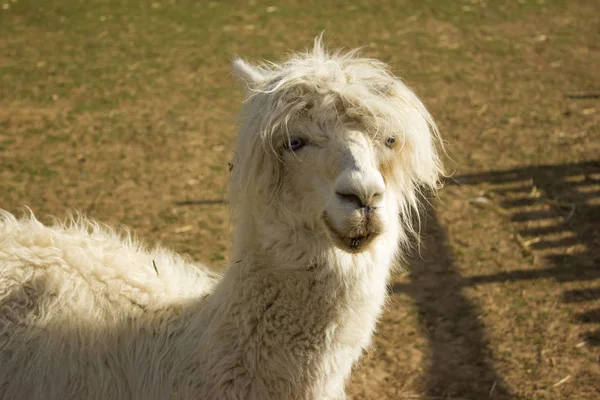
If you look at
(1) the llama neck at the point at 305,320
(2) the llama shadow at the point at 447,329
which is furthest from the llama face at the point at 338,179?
(2) the llama shadow at the point at 447,329

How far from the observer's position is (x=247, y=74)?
276 centimetres

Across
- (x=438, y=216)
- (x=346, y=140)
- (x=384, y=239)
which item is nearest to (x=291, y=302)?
(x=384, y=239)

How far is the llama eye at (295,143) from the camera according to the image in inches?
96.1

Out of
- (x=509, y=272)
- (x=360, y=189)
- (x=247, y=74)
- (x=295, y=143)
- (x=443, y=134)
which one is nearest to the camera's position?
(x=360, y=189)

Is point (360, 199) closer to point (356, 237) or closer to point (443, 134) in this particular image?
point (356, 237)

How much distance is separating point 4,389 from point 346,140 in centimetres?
173

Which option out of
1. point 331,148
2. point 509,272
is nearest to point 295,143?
point 331,148

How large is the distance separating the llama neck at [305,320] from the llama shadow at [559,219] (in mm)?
2189

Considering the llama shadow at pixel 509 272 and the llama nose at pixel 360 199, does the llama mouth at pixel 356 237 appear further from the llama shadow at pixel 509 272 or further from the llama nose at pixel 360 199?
the llama shadow at pixel 509 272

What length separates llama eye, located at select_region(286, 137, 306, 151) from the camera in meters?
2.44

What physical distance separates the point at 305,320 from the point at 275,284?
0.59 feet

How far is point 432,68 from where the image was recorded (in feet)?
28.0

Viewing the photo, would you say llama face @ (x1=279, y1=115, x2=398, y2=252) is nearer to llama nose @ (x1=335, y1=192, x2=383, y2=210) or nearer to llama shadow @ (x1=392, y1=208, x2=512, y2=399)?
llama nose @ (x1=335, y1=192, x2=383, y2=210)

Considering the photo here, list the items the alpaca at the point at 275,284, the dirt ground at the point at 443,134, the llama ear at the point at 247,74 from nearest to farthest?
the alpaca at the point at 275,284
the llama ear at the point at 247,74
the dirt ground at the point at 443,134
